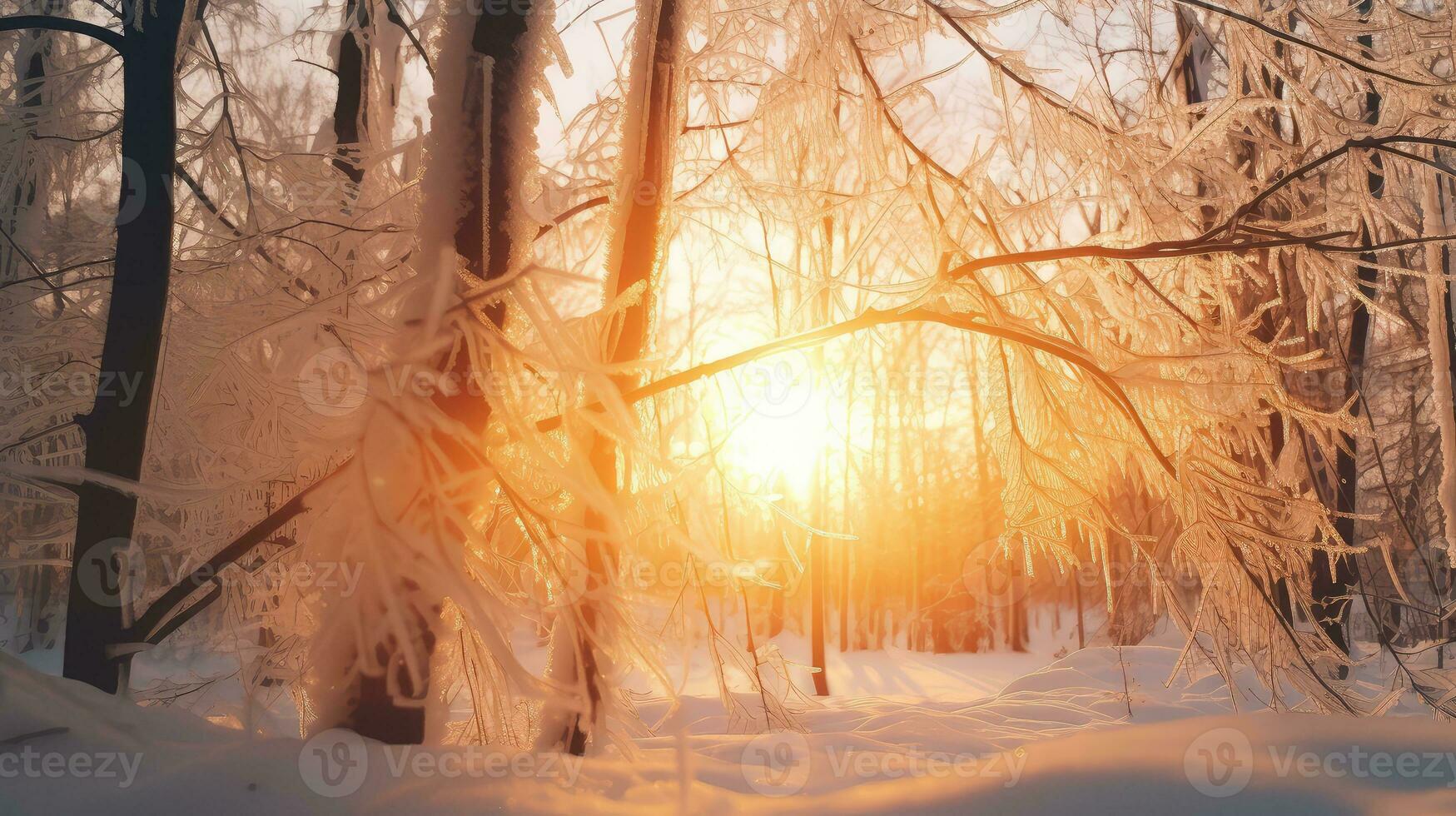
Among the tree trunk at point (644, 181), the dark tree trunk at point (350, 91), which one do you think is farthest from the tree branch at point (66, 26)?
the dark tree trunk at point (350, 91)

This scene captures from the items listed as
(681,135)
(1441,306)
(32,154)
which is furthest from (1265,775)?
(32,154)

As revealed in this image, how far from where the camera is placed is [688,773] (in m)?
1.77

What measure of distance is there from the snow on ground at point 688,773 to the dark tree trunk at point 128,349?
1.62ft

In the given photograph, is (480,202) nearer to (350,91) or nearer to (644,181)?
(644,181)

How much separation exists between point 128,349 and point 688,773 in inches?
80.4

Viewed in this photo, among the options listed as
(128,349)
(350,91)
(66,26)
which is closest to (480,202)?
(128,349)

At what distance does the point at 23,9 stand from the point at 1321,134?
23.5 feet

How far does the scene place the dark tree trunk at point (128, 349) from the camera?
2.14 metres

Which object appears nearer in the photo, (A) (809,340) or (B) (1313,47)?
(A) (809,340)

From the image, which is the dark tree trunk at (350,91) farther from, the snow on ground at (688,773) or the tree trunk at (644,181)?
the snow on ground at (688,773)

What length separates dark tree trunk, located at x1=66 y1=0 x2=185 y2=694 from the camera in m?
2.14

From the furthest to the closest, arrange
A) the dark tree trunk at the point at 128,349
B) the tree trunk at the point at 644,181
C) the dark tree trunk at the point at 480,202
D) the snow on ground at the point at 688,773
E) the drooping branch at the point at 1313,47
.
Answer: the tree trunk at the point at 644,181 < the drooping branch at the point at 1313,47 < the dark tree trunk at the point at 128,349 < the dark tree trunk at the point at 480,202 < the snow on ground at the point at 688,773

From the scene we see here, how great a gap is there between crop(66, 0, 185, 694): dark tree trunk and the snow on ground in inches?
19.5

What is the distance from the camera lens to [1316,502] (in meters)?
2.52
